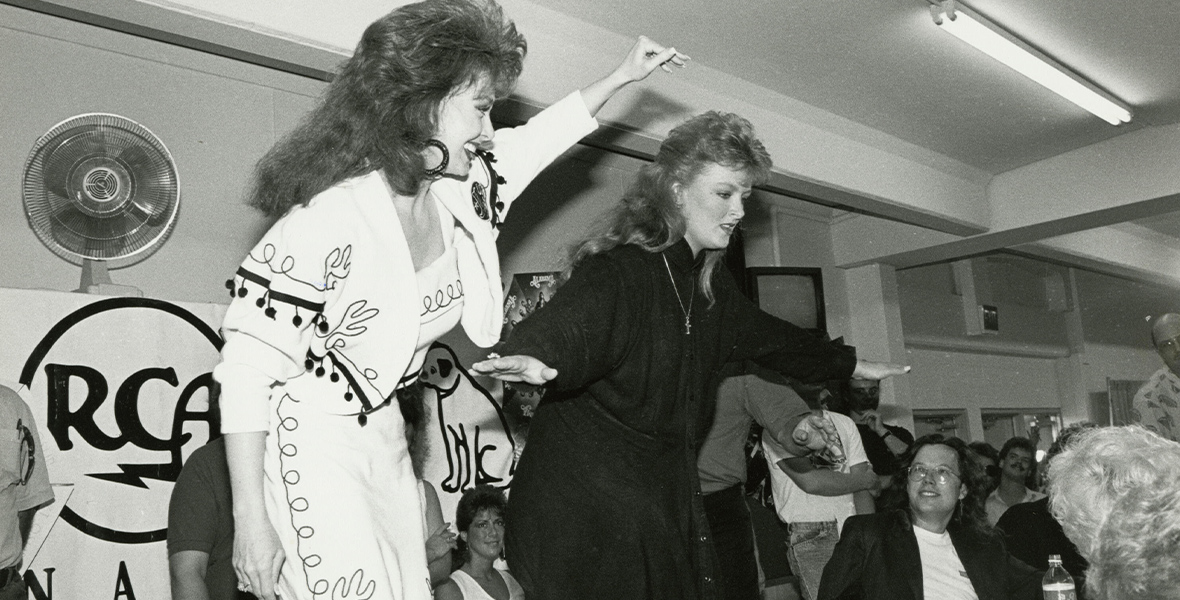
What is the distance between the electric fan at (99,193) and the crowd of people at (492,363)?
100cm

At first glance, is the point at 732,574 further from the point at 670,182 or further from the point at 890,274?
the point at 890,274

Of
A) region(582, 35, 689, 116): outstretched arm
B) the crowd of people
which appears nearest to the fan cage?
the crowd of people

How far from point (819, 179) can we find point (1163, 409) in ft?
7.79

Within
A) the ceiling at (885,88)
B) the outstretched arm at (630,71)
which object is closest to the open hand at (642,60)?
the outstretched arm at (630,71)

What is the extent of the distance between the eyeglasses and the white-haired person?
2148 millimetres

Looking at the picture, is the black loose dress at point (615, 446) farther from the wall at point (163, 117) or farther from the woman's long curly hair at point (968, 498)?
the wall at point (163, 117)

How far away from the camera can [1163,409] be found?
5.73m

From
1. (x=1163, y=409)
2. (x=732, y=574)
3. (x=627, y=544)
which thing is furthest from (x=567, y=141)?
(x=1163, y=409)

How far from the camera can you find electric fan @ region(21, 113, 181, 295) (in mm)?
3354

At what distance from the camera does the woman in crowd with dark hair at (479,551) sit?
3773mm

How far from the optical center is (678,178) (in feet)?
7.37

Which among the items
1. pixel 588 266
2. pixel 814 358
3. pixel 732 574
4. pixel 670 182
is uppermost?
pixel 670 182

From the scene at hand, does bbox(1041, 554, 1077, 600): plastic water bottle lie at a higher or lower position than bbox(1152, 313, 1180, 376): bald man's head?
lower

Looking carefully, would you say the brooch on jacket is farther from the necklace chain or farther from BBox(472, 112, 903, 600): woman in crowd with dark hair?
the necklace chain
